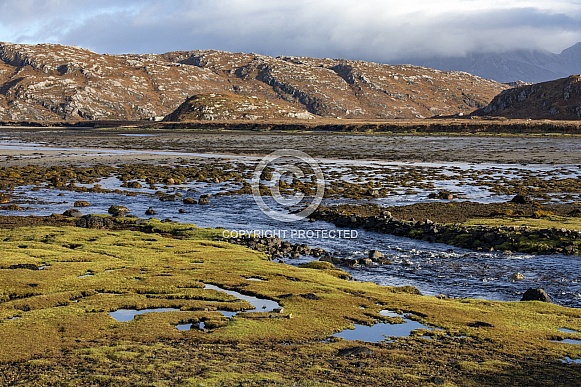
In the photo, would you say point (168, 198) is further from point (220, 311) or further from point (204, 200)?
point (220, 311)

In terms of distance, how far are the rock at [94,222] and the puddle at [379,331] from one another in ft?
84.5

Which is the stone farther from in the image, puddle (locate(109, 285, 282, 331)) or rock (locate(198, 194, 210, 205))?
puddle (locate(109, 285, 282, 331))

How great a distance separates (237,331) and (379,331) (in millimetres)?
4779

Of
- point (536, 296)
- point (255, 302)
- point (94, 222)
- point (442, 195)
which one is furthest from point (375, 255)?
point (442, 195)

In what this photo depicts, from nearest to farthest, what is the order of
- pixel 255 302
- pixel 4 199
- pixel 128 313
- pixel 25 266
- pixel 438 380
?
pixel 438 380, pixel 128 313, pixel 255 302, pixel 25 266, pixel 4 199

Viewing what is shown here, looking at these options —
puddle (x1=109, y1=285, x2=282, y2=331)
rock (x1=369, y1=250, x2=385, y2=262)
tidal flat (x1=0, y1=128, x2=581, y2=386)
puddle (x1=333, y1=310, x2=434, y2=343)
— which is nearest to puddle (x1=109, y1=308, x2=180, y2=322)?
puddle (x1=109, y1=285, x2=282, y2=331)

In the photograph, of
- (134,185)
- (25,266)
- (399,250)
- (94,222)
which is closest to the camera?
(25,266)

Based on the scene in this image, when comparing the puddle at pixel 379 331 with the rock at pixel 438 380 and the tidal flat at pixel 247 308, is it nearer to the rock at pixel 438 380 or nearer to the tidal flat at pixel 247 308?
the tidal flat at pixel 247 308

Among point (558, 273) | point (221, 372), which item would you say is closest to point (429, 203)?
point (558, 273)

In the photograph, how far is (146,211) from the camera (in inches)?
1898

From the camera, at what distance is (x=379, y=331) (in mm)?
19531

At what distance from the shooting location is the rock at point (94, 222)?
1597 inches

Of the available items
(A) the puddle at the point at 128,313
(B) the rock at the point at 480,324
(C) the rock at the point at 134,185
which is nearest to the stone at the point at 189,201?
(C) the rock at the point at 134,185

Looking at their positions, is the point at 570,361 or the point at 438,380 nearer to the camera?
the point at 438,380
